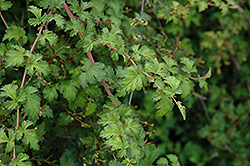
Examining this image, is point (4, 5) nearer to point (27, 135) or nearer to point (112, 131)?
point (27, 135)

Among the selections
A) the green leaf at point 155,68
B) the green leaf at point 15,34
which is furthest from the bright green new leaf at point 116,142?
the green leaf at point 15,34

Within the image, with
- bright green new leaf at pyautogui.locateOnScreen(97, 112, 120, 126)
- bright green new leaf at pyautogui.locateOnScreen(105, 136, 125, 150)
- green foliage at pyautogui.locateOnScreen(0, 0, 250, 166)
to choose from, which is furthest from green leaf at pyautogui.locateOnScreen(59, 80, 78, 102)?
bright green new leaf at pyautogui.locateOnScreen(105, 136, 125, 150)

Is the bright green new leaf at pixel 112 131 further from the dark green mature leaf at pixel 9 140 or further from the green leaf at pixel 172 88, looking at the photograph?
the dark green mature leaf at pixel 9 140

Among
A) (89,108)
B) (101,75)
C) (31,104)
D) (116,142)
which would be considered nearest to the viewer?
(116,142)

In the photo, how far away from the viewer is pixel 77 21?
1283 millimetres

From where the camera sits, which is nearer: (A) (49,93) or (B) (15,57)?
(B) (15,57)

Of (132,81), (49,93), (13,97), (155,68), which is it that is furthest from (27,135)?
(155,68)

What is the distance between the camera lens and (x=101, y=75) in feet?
4.28

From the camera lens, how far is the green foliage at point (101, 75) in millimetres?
1142

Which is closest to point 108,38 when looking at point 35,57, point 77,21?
point 77,21

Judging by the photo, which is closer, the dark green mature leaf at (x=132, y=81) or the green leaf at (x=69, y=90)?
the dark green mature leaf at (x=132, y=81)

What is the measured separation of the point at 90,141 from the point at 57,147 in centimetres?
39

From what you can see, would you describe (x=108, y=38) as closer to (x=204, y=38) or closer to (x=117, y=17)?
(x=117, y=17)

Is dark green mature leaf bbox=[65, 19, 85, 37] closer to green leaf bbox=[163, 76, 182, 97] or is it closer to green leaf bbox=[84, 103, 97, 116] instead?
green leaf bbox=[84, 103, 97, 116]
